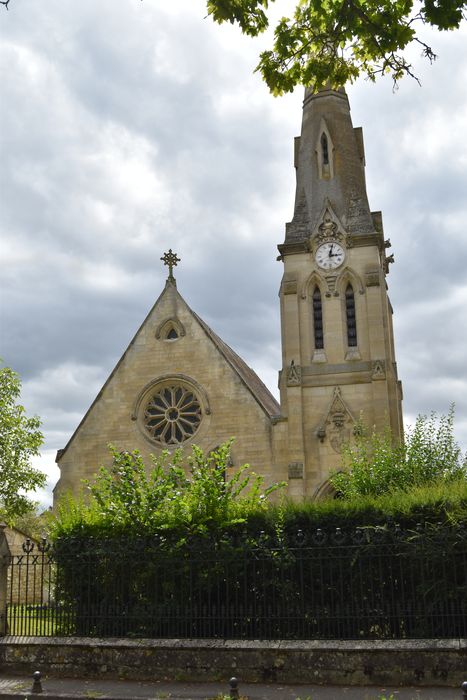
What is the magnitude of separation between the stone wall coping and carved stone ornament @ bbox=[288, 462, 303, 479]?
14.5 metres

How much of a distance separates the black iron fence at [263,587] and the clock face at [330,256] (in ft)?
59.8

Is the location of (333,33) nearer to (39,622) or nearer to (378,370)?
(39,622)

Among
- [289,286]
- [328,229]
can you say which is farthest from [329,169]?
[289,286]

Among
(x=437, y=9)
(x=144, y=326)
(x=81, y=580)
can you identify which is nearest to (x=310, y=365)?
(x=144, y=326)

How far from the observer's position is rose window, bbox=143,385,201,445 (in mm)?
27578

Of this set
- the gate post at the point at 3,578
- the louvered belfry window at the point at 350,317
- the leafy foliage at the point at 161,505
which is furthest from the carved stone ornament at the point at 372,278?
the gate post at the point at 3,578

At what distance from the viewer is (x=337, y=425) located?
2636cm

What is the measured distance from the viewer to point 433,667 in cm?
997

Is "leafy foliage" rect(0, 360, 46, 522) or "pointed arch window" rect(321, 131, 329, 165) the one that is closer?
"leafy foliage" rect(0, 360, 46, 522)

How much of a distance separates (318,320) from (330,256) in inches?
99.8

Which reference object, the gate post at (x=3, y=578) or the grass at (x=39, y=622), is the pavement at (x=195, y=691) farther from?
the gate post at (x=3, y=578)

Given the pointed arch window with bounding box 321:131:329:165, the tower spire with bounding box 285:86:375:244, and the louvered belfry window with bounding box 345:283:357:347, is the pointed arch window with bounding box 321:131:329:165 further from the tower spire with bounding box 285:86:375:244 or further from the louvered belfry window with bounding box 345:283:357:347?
the louvered belfry window with bounding box 345:283:357:347

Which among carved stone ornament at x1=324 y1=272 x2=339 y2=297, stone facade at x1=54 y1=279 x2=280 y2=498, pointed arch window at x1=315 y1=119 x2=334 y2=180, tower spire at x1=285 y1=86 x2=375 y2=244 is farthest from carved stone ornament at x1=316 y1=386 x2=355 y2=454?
pointed arch window at x1=315 y1=119 x2=334 y2=180

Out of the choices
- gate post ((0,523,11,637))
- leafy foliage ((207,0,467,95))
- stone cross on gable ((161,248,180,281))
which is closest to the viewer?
leafy foliage ((207,0,467,95))
